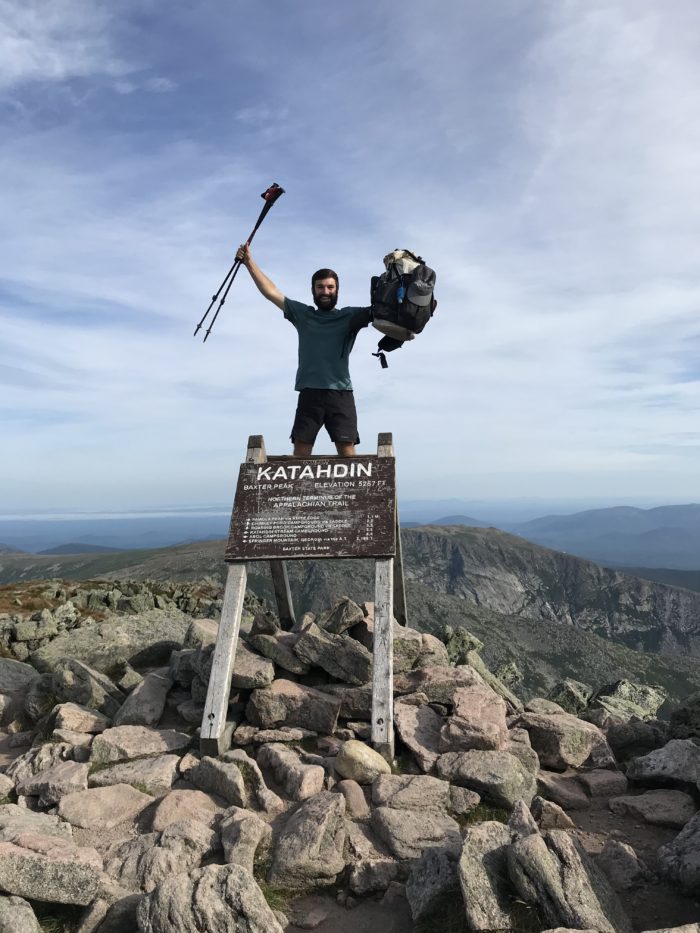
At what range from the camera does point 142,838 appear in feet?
25.3

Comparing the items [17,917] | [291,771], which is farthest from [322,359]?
[17,917]

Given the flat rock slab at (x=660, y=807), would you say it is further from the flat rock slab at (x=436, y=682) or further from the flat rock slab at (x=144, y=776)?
the flat rock slab at (x=144, y=776)

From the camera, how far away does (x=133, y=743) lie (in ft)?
33.0

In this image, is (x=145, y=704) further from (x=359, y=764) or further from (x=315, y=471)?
(x=315, y=471)

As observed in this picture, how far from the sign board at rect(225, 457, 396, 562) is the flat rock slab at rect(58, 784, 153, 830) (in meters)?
3.71

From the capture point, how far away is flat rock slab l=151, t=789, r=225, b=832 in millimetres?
8078

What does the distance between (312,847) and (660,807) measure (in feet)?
16.6

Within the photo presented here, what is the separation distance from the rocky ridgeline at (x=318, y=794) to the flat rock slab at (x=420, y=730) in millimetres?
34

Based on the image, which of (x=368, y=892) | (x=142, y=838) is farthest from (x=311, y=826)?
(x=142, y=838)

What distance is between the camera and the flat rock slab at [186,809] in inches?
318

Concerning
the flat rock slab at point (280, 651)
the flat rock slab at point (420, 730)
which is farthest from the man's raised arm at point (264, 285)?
the flat rock slab at point (420, 730)

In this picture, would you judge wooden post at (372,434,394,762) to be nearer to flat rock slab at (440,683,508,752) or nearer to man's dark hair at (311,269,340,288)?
flat rock slab at (440,683,508,752)

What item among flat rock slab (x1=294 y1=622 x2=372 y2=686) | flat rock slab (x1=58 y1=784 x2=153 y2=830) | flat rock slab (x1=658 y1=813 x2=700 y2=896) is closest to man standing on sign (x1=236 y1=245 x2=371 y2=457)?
flat rock slab (x1=294 y1=622 x2=372 y2=686)

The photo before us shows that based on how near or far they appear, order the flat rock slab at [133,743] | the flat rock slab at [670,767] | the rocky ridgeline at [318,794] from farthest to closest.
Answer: the flat rock slab at [133,743], the flat rock slab at [670,767], the rocky ridgeline at [318,794]
